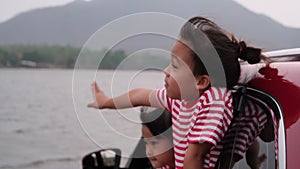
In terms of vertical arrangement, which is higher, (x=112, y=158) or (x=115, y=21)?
(x=115, y=21)

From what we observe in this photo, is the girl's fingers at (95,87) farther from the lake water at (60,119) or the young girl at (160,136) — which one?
the young girl at (160,136)

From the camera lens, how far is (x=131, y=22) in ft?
6.18

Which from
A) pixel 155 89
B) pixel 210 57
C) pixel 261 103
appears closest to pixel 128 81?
pixel 155 89

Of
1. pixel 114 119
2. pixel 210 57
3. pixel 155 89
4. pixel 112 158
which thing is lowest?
pixel 112 158

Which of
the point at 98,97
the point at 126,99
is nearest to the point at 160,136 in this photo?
the point at 126,99

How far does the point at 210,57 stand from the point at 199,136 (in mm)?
275

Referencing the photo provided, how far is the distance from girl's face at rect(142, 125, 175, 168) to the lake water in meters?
0.13

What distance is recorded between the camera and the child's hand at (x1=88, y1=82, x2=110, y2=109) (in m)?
2.23

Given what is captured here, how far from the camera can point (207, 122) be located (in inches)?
62.3

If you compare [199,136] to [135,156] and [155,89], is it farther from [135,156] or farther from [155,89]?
[135,156]

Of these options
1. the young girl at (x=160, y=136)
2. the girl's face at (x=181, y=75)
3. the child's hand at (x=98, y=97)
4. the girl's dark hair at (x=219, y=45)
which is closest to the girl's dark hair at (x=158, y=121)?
the young girl at (x=160, y=136)

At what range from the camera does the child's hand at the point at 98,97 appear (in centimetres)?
223

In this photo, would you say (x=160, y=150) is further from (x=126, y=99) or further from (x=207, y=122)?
(x=207, y=122)

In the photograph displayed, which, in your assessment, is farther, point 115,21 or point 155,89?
point 155,89
